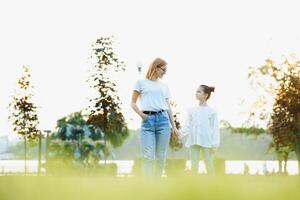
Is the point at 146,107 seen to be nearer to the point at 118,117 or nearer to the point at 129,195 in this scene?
the point at 129,195

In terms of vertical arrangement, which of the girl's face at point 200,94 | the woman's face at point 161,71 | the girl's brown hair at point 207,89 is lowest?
the girl's face at point 200,94

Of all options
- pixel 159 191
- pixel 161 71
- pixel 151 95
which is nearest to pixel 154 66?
pixel 161 71

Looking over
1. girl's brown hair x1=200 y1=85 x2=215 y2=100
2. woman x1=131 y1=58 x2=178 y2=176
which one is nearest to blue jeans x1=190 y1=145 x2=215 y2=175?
girl's brown hair x1=200 y1=85 x2=215 y2=100

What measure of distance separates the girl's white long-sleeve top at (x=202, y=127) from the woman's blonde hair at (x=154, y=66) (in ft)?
6.61

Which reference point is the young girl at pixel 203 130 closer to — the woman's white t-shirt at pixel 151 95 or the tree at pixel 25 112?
the woman's white t-shirt at pixel 151 95

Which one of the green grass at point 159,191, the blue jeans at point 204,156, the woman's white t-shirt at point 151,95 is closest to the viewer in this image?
the green grass at point 159,191

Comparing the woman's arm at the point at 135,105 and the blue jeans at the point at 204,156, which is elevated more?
the woman's arm at the point at 135,105

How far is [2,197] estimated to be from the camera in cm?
423

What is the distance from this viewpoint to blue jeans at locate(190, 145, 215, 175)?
410 inches

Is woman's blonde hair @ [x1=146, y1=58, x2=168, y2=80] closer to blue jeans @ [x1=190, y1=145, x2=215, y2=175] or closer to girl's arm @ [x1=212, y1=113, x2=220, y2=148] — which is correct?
blue jeans @ [x1=190, y1=145, x2=215, y2=175]

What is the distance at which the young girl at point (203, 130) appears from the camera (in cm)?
1048

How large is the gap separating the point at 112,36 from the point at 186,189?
26.5 metres

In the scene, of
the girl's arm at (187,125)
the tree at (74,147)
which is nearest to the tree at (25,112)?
the tree at (74,147)

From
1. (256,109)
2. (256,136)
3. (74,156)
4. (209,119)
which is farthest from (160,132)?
(74,156)
